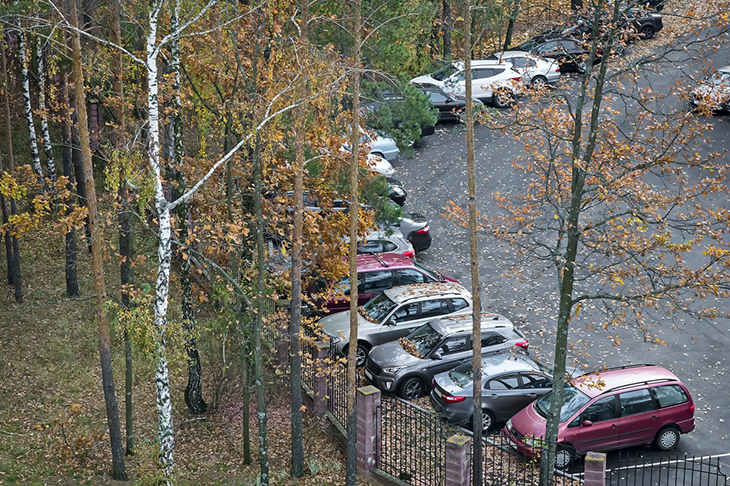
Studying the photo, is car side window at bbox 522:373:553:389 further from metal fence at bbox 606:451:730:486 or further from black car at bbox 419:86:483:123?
black car at bbox 419:86:483:123

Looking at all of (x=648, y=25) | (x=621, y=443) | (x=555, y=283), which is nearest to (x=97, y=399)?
(x=621, y=443)

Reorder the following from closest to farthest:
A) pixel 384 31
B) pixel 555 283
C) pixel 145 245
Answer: pixel 384 31, pixel 555 283, pixel 145 245

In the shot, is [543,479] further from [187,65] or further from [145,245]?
[145,245]

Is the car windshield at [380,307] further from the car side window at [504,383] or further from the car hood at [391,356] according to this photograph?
the car side window at [504,383]

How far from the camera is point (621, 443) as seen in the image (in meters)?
13.2

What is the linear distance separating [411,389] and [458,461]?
4.38 metres

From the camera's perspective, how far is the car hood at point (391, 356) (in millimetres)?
15430

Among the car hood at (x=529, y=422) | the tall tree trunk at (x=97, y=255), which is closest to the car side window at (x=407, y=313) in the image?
the car hood at (x=529, y=422)

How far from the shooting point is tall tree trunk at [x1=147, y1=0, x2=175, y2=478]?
1066 cm

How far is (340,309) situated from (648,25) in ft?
79.6

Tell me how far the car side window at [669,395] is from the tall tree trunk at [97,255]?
10.2 m

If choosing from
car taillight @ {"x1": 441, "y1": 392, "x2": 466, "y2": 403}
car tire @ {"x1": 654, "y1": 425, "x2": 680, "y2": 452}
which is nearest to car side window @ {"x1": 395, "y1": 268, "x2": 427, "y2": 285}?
car taillight @ {"x1": 441, "y1": 392, "x2": 466, "y2": 403}

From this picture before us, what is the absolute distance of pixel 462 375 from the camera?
577 inches

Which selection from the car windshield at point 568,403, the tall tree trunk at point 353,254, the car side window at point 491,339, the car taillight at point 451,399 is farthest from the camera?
the car side window at point 491,339
